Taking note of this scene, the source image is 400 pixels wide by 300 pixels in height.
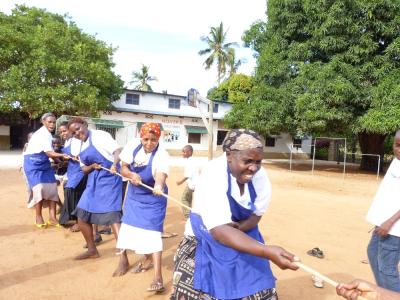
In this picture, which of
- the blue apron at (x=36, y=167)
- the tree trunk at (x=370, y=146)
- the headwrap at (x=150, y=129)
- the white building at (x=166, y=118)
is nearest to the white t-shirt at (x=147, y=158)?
the headwrap at (x=150, y=129)

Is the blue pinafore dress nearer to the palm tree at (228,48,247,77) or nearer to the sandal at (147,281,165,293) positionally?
the sandal at (147,281,165,293)

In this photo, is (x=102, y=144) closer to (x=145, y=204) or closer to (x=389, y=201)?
(x=145, y=204)

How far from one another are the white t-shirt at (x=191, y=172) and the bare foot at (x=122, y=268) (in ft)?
6.90

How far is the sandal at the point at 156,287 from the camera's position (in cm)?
371

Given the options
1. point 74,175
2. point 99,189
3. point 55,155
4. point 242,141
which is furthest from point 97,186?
point 242,141

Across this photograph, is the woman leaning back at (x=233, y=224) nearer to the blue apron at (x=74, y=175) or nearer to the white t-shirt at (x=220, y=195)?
the white t-shirt at (x=220, y=195)

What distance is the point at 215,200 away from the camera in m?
2.00

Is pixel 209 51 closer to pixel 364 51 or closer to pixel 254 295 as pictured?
pixel 364 51

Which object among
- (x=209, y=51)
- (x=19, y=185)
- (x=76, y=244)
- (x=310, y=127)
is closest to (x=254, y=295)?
(x=76, y=244)

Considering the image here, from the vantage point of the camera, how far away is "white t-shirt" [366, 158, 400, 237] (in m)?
2.88

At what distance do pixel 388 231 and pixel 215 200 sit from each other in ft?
5.47

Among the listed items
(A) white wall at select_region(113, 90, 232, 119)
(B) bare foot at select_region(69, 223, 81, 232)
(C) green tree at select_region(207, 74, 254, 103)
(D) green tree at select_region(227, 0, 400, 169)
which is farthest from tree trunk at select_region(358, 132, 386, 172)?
(B) bare foot at select_region(69, 223, 81, 232)

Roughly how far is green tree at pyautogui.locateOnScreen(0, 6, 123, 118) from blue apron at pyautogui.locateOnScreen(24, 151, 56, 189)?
14070 mm

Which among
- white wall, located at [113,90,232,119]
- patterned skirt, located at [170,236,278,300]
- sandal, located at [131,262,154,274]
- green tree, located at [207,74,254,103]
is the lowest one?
sandal, located at [131,262,154,274]
